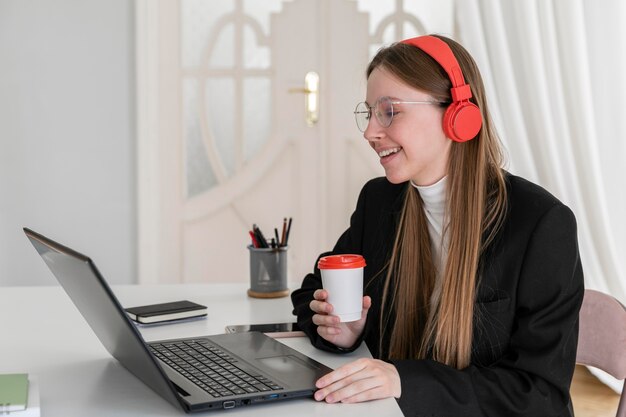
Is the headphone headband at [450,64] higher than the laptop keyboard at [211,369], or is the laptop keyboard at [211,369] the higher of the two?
the headphone headband at [450,64]

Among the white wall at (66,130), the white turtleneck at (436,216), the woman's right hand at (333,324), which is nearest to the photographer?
the woman's right hand at (333,324)

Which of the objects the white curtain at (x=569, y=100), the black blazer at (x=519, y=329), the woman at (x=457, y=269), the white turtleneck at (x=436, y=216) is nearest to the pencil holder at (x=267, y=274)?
the woman at (x=457, y=269)

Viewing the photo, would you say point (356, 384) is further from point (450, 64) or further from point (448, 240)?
point (450, 64)

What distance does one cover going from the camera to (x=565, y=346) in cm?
147

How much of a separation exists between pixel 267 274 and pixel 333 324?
0.52 metres

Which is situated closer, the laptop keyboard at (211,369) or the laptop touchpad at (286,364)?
the laptop keyboard at (211,369)

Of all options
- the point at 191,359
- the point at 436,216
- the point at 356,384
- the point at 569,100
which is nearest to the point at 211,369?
the point at 191,359

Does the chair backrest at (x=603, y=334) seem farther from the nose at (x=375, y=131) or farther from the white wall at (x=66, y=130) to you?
the white wall at (x=66, y=130)

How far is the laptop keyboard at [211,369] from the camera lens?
4.03ft

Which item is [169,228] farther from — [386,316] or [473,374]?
[473,374]

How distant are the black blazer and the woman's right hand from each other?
28mm

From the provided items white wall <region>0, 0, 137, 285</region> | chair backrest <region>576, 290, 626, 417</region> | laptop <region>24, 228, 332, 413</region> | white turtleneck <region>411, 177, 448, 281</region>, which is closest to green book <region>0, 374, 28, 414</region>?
laptop <region>24, 228, 332, 413</region>

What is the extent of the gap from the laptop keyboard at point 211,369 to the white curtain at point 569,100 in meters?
2.52

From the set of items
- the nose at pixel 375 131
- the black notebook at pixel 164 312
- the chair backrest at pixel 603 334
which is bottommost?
the chair backrest at pixel 603 334
